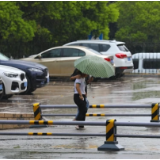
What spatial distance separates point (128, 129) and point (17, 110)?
13.7 feet

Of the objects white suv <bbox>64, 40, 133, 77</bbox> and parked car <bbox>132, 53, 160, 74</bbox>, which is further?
parked car <bbox>132, 53, 160, 74</bbox>

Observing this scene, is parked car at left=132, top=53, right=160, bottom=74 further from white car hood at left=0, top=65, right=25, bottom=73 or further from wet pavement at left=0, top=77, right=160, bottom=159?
white car hood at left=0, top=65, right=25, bottom=73

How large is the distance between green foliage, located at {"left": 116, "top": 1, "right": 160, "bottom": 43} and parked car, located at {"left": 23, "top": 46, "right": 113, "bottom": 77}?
105ft

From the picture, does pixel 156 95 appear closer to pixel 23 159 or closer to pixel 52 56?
pixel 52 56

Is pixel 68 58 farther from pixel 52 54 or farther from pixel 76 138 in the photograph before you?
pixel 76 138

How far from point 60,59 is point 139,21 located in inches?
1352

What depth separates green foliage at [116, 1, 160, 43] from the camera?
5875 cm

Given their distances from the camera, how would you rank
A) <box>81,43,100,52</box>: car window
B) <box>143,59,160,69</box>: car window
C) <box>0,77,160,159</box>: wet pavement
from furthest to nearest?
<box>143,59,160,69</box>: car window, <box>81,43,100,52</box>: car window, <box>0,77,160,159</box>: wet pavement

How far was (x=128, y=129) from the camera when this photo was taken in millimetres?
12492

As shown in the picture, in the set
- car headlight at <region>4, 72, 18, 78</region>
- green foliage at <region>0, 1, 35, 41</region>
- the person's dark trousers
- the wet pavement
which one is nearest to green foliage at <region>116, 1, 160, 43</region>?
green foliage at <region>0, 1, 35, 41</region>

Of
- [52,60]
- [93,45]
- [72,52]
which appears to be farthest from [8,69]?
[93,45]

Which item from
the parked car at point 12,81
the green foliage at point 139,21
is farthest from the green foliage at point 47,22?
the green foliage at point 139,21

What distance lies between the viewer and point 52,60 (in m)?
26.8

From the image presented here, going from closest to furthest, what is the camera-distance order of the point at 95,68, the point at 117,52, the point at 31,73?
the point at 95,68 → the point at 31,73 → the point at 117,52
